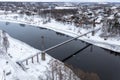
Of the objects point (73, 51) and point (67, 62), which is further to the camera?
point (73, 51)

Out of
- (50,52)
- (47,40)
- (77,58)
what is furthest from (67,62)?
(47,40)

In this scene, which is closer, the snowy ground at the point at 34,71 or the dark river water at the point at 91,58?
the snowy ground at the point at 34,71

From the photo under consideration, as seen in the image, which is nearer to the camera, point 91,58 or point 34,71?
point 34,71

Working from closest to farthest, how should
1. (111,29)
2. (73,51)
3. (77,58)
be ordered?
1. (77,58)
2. (73,51)
3. (111,29)

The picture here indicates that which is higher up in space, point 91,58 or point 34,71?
point 34,71

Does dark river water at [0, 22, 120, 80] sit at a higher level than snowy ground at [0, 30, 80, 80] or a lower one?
lower

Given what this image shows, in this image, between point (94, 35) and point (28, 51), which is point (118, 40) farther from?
point (28, 51)

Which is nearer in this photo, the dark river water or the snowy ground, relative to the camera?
the snowy ground

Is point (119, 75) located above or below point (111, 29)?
below

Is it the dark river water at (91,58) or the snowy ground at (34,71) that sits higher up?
the snowy ground at (34,71)

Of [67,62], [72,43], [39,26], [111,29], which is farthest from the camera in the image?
[39,26]
